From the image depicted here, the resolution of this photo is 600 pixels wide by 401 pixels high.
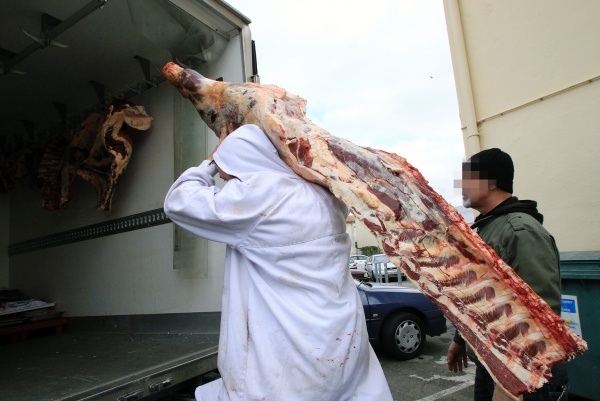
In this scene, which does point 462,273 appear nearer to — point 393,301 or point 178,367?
point 178,367

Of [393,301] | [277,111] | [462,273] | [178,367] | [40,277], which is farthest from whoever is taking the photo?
[393,301]

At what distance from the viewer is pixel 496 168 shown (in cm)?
204

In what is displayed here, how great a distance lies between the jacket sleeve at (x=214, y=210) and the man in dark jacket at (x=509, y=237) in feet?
4.05

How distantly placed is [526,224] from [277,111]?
1332mm

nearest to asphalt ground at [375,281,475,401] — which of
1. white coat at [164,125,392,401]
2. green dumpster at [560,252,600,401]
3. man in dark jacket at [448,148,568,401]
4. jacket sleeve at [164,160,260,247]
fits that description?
green dumpster at [560,252,600,401]

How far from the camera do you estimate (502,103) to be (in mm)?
5074

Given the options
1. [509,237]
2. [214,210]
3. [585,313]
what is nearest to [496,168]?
[509,237]

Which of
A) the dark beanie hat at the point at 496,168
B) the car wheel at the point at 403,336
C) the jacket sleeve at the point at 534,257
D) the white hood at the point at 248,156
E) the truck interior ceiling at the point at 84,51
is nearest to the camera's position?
the white hood at the point at 248,156

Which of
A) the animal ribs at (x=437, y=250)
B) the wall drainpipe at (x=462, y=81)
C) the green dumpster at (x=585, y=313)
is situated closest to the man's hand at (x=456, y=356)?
the animal ribs at (x=437, y=250)

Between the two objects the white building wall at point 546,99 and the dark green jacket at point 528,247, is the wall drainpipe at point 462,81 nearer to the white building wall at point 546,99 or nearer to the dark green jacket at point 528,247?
the white building wall at point 546,99

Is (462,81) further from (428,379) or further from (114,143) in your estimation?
(114,143)

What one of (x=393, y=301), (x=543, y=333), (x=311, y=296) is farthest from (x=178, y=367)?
(x=393, y=301)

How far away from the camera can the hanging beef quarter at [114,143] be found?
3.50 m

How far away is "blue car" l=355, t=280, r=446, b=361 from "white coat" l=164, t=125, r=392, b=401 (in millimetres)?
4365
